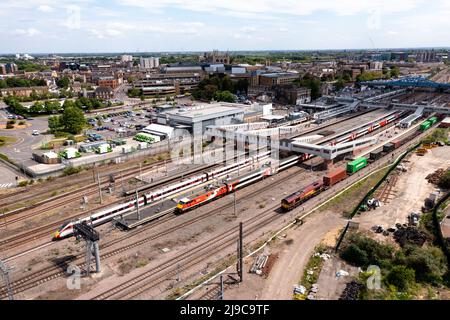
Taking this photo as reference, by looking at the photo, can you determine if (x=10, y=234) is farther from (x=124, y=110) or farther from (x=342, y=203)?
(x=124, y=110)

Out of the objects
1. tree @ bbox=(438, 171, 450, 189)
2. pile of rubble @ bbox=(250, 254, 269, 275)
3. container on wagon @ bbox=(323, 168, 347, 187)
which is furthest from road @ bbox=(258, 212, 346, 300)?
tree @ bbox=(438, 171, 450, 189)

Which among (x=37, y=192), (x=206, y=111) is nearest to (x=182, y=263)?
(x=37, y=192)

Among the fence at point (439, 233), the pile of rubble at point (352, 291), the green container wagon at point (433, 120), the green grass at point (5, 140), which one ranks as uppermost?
the green container wagon at point (433, 120)

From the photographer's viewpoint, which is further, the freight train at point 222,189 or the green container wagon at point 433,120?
the green container wagon at point 433,120

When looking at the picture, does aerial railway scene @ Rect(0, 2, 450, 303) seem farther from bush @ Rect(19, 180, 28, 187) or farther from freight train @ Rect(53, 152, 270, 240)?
bush @ Rect(19, 180, 28, 187)

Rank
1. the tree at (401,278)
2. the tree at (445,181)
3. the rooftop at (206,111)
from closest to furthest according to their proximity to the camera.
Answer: the tree at (401,278) → the tree at (445,181) → the rooftop at (206,111)

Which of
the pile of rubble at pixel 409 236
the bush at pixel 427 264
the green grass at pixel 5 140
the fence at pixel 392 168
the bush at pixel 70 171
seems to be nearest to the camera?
the bush at pixel 427 264

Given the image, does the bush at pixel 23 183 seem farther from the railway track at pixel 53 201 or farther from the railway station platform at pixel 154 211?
the railway station platform at pixel 154 211

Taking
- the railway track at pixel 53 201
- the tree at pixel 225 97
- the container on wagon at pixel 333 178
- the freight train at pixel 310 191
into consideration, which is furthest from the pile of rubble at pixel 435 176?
the tree at pixel 225 97

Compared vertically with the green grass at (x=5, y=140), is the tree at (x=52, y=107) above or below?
above

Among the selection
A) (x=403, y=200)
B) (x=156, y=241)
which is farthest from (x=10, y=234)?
(x=403, y=200)
